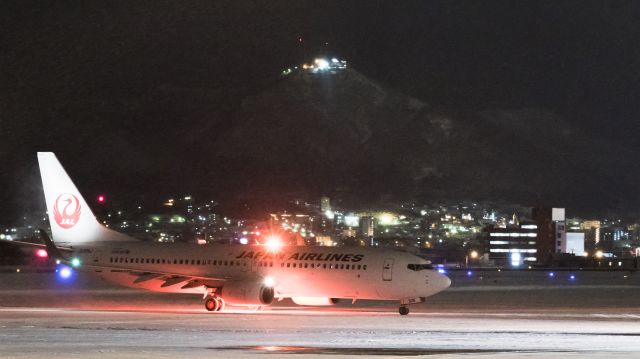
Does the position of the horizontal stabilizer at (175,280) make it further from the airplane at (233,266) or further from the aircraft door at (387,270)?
the aircraft door at (387,270)

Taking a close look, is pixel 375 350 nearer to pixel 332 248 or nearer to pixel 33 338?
pixel 33 338

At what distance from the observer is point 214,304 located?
5338 centimetres

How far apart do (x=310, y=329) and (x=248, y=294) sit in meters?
16.1

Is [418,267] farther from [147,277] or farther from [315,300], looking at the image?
[147,277]

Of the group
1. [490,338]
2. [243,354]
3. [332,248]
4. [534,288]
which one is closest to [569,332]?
[490,338]

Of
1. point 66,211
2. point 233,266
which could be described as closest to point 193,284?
point 233,266

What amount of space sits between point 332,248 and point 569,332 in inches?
831

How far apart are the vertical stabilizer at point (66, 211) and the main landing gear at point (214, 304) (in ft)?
31.1

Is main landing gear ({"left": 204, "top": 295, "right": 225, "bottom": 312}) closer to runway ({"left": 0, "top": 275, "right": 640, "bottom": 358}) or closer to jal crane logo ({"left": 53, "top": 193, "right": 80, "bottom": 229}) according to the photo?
runway ({"left": 0, "top": 275, "right": 640, "bottom": 358})

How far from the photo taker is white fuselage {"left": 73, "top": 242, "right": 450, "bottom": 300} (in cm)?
5309

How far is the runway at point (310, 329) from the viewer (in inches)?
1144

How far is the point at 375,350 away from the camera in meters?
29.6

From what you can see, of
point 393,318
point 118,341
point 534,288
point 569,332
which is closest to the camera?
point 118,341

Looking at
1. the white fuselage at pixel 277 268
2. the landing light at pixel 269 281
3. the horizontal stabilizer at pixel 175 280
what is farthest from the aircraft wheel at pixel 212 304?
the landing light at pixel 269 281
